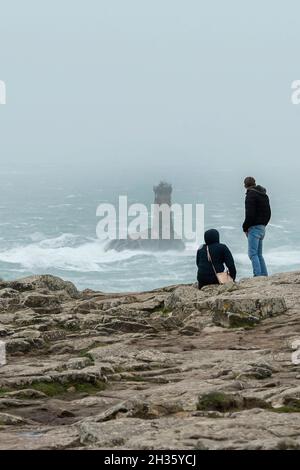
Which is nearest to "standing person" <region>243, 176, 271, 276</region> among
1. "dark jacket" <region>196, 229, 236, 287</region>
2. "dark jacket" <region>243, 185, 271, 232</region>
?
"dark jacket" <region>243, 185, 271, 232</region>

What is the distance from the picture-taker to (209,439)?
8.70 metres

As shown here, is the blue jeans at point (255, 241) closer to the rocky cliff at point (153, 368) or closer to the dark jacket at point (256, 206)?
the dark jacket at point (256, 206)

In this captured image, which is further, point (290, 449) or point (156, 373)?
point (156, 373)

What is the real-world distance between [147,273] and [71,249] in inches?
1718

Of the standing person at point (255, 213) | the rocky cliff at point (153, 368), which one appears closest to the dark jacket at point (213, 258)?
the rocky cliff at point (153, 368)

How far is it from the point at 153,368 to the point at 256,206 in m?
10.5

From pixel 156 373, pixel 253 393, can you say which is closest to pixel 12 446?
pixel 253 393

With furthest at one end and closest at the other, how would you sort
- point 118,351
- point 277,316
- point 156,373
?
point 277,316 < point 118,351 < point 156,373

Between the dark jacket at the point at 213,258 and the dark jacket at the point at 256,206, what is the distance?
7.33 ft

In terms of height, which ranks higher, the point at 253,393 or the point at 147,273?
the point at 253,393

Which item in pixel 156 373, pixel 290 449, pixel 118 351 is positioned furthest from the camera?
pixel 118 351

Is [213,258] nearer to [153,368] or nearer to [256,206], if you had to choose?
[256,206]

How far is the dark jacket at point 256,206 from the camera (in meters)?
24.4

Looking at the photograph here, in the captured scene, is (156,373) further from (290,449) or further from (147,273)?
(147,273)
